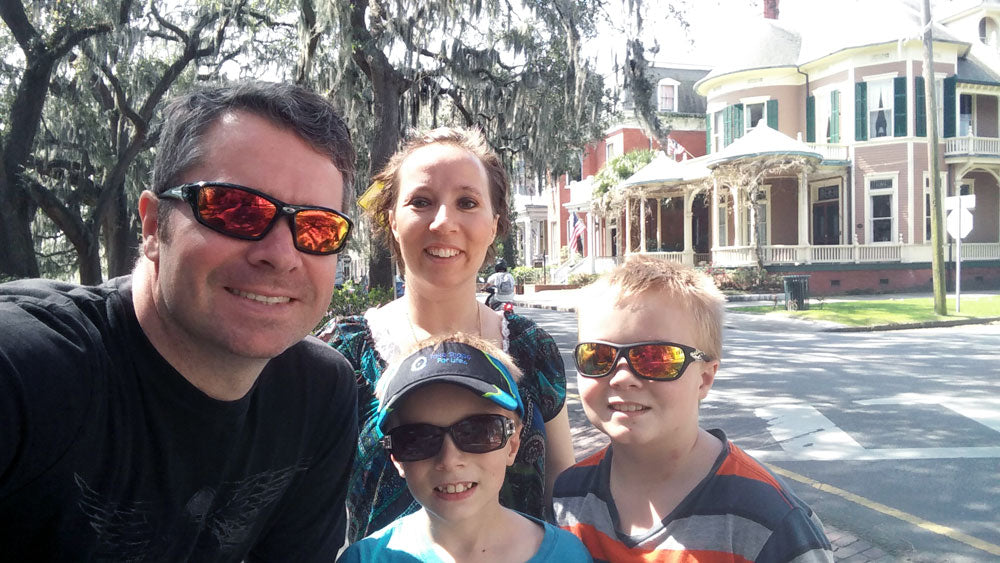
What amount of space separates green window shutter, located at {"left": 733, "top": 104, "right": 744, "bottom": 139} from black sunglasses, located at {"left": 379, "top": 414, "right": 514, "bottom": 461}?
29556mm

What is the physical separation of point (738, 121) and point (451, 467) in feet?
98.2

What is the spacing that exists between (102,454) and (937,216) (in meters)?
20.2

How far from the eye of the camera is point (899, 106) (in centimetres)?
2516

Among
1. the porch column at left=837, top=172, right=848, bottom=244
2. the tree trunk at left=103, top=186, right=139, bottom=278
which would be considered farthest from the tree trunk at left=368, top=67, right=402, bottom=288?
the porch column at left=837, top=172, right=848, bottom=244

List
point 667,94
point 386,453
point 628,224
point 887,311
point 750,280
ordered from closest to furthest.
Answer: point 386,453 < point 887,311 < point 750,280 < point 628,224 < point 667,94

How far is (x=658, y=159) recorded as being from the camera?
29.3 meters

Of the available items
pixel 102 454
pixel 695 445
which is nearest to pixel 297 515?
pixel 102 454

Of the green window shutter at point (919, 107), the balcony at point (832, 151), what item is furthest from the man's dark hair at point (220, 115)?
the green window shutter at point (919, 107)

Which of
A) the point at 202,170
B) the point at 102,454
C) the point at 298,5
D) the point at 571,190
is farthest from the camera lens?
the point at 571,190

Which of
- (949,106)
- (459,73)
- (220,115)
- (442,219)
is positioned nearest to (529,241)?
(949,106)

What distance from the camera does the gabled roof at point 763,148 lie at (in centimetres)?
2348

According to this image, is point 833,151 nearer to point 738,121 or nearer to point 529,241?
point 738,121

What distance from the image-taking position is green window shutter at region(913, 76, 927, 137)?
979 inches

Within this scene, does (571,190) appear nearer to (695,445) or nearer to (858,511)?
(858,511)
